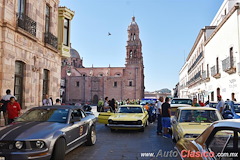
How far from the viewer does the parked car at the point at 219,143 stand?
280 centimetres

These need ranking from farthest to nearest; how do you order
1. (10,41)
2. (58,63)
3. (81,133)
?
1. (58,63)
2. (10,41)
3. (81,133)

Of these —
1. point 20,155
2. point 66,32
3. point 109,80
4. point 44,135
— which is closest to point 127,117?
point 44,135

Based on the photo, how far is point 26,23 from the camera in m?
11.4

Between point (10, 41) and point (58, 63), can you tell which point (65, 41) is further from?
point (10, 41)

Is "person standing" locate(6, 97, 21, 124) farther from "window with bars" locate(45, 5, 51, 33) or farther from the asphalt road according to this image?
"window with bars" locate(45, 5, 51, 33)

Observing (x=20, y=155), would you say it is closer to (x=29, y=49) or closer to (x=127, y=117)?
(x=127, y=117)

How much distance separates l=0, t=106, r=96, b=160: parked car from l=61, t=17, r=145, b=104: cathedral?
178ft

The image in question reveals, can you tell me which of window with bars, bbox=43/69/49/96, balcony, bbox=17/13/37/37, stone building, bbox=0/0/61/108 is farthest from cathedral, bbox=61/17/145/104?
balcony, bbox=17/13/37/37

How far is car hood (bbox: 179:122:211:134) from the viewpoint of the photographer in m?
5.84

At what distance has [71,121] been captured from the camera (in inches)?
227

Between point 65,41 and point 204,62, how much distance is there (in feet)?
65.0

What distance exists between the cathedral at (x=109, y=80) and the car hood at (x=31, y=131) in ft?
181

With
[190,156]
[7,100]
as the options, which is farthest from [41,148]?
[7,100]

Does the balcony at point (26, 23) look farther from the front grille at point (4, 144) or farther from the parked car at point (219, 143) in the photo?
the parked car at point (219, 143)
